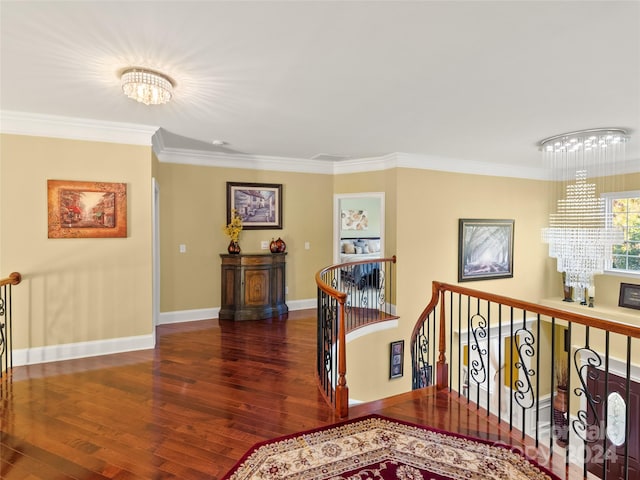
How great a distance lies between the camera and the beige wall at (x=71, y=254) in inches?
145

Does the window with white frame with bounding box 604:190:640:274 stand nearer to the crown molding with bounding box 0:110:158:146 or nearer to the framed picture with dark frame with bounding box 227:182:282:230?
the framed picture with dark frame with bounding box 227:182:282:230

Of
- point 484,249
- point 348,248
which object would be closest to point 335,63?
point 484,249

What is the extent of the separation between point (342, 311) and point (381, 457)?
1007 mm

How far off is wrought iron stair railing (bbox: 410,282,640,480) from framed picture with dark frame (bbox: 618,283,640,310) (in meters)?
0.56

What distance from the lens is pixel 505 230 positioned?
6.68 meters

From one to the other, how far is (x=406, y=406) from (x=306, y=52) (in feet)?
9.50

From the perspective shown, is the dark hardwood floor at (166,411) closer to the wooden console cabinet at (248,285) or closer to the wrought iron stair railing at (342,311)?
the wrought iron stair railing at (342,311)

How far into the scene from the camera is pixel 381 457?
228 cm

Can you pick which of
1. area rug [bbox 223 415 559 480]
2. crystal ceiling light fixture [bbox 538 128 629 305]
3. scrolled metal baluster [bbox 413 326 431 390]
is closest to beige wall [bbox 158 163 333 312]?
scrolled metal baluster [bbox 413 326 431 390]

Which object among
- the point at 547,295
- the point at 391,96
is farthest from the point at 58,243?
the point at 547,295

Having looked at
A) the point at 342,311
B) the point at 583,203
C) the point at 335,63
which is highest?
the point at 335,63

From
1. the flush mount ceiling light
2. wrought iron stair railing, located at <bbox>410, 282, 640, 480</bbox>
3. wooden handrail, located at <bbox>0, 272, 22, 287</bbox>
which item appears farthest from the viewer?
wooden handrail, located at <bbox>0, 272, 22, 287</bbox>

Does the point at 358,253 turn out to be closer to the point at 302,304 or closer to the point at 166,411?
the point at 302,304

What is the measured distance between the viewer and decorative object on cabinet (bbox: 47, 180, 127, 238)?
12.5ft
